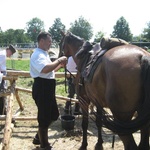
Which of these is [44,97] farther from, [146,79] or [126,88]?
[146,79]

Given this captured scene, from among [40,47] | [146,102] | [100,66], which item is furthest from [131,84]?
[40,47]

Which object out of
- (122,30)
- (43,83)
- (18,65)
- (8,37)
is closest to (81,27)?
(122,30)

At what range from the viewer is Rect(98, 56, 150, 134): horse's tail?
2646 millimetres

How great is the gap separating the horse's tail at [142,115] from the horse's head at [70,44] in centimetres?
252

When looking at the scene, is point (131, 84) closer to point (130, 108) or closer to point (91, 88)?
point (130, 108)

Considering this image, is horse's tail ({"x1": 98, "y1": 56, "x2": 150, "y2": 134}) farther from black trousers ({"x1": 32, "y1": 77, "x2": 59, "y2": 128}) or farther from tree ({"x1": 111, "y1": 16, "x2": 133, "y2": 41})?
tree ({"x1": 111, "y1": 16, "x2": 133, "y2": 41})

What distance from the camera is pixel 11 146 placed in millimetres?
4523

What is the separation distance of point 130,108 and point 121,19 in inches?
3188

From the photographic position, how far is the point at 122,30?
252 ft

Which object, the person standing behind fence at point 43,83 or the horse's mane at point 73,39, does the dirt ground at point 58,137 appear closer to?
the person standing behind fence at point 43,83

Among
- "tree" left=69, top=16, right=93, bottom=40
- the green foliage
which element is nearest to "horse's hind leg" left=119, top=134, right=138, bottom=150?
the green foliage

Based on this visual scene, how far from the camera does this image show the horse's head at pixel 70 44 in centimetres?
513

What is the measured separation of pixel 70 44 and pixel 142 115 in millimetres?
2829

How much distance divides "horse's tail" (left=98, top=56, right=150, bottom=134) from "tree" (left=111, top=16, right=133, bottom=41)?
73.0 m
